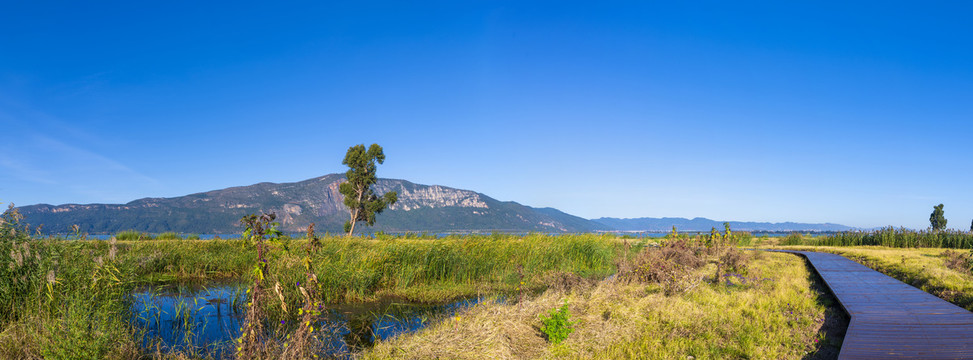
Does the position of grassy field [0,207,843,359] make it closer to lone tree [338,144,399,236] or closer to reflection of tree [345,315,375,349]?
reflection of tree [345,315,375,349]

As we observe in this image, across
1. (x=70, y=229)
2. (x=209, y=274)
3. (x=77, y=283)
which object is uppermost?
(x=70, y=229)

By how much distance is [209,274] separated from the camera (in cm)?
1382

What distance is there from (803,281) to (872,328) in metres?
6.05

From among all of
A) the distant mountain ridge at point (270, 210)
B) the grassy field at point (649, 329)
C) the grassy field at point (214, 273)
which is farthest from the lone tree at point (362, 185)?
the distant mountain ridge at point (270, 210)

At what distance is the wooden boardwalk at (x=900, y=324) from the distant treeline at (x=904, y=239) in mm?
20077

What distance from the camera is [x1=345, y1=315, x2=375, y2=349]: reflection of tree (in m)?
6.91

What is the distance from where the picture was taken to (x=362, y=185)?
137 feet

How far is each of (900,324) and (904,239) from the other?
2504 centimetres

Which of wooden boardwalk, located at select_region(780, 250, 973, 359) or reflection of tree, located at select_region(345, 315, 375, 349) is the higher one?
wooden boardwalk, located at select_region(780, 250, 973, 359)

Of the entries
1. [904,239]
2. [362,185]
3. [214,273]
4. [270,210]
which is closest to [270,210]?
[270,210]

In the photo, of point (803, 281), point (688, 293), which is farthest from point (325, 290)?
point (803, 281)

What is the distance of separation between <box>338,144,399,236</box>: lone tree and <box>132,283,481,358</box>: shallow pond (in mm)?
30539

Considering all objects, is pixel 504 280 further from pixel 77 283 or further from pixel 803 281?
pixel 77 283

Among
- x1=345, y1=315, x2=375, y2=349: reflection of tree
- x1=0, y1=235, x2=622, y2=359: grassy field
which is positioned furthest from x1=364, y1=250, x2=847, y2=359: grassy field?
x1=0, y1=235, x2=622, y2=359: grassy field
